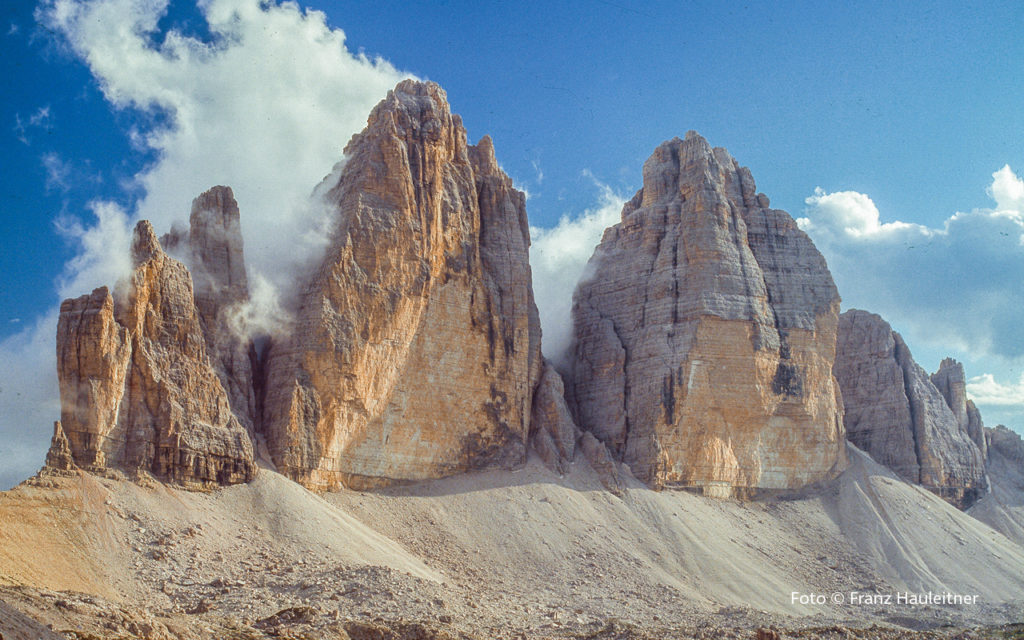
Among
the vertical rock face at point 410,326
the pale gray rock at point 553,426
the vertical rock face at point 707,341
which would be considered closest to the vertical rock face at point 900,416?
the vertical rock face at point 707,341

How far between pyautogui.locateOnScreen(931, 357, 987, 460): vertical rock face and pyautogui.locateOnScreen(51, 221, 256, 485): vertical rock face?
6454 cm

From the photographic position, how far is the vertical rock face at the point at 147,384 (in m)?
42.3

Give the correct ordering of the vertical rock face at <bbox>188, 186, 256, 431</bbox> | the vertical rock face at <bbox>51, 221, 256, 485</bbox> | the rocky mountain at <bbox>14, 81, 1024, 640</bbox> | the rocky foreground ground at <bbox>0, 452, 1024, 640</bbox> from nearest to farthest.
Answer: the rocky foreground ground at <bbox>0, 452, 1024, 640</bbox> < the rocky mountain at <bbox>14, 81, 1024, 640</bbox> < the vertical rock face at <bbox>51, 221, 256, 485</bbox> < the vertical rock face at <bbox>188, 186, 256, 431</bbox>

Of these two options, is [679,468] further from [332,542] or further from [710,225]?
[332,542]

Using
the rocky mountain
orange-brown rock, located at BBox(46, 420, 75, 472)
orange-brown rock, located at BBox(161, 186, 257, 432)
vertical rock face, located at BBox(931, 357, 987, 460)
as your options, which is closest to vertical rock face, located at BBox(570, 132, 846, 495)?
the rocky mountain

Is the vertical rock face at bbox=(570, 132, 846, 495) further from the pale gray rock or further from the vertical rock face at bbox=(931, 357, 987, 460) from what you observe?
the vertical rock face at bbox=(931, 357, 987, 460)

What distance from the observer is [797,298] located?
2837 inches

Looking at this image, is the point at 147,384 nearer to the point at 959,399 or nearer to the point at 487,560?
the point at 487,560

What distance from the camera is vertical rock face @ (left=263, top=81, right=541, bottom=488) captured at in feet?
174

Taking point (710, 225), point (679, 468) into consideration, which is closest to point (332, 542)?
point (679, 468)

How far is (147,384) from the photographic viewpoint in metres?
45.0

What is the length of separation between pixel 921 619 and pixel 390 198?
121ft

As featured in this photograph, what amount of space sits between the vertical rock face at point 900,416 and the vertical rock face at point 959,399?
2.32 meters

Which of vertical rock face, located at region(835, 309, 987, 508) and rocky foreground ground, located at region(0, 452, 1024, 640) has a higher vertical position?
vertical rock face, located at region(835, 309, 987, 508)
